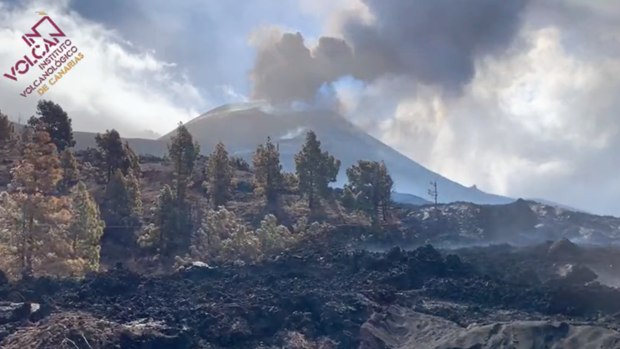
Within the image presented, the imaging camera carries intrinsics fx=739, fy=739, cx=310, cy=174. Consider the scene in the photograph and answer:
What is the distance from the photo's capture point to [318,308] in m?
27.6

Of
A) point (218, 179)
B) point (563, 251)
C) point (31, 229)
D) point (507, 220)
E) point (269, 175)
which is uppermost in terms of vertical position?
point (269, 175)

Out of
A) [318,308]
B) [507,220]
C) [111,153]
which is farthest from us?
[507,220]

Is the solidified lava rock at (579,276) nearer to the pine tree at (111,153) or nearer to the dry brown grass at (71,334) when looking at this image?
the dry brown grass at (71,334)

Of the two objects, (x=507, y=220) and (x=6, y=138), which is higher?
(x=6, y=138)

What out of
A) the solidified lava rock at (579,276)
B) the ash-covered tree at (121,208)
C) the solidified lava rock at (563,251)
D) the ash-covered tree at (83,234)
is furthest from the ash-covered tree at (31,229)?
the solidified lava rock at (563,251)

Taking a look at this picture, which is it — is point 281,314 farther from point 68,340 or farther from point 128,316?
point 68,340

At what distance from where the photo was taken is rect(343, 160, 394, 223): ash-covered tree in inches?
2232

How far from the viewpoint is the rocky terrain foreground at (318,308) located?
22672 mm

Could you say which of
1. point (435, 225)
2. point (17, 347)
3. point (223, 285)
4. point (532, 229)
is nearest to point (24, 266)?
point (223, 285)

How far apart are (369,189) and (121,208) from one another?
19.3 metres

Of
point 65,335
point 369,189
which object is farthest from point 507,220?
point 65,335

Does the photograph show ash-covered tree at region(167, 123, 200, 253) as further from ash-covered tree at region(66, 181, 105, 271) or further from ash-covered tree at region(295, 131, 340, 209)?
ash-covered tree at region(295, 131, 340, 209)

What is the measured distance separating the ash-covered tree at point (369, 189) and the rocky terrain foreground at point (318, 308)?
18.5 m

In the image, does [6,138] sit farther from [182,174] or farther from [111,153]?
[182,174]
